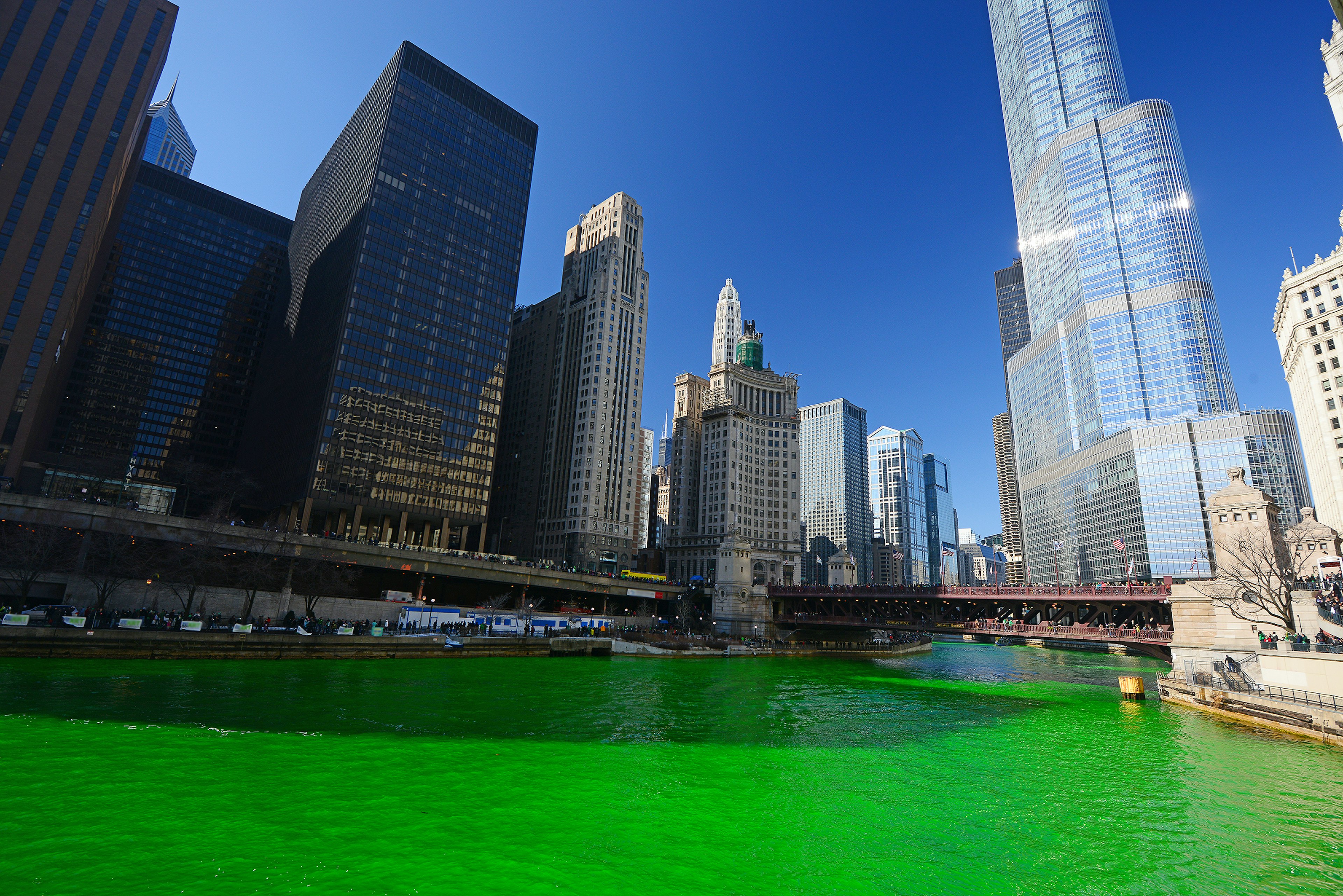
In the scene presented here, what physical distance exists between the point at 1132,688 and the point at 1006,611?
39.3m

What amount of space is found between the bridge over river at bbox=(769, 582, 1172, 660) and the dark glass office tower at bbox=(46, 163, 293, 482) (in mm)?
156614

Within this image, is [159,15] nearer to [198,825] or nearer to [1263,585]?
[198,825]

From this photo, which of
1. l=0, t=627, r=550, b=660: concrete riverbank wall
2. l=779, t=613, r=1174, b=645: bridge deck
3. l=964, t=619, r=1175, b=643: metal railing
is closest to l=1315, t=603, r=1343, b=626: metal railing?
l=779, t=613, r=1174, b=645: bridge deck

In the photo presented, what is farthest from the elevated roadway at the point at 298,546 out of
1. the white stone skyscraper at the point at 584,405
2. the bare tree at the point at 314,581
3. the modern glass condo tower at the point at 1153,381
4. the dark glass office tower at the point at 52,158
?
the modern glass condo tower at the point at 1153,381

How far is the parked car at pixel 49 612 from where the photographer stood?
4953 centimetres

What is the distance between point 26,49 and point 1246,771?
175 m

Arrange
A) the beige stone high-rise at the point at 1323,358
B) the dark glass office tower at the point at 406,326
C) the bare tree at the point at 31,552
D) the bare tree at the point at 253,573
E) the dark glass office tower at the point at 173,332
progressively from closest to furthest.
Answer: the bare tree at the point at 31,552 < the bare tree at the point at 253,573 < the beige stone high-rise at the point at 1323,358 < the dark glass office tower at the point at 406,326 < the dark glass office tower at the point at 173,332

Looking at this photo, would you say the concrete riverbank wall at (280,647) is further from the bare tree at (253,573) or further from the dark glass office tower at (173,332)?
the dark glass office tower at (173,332)

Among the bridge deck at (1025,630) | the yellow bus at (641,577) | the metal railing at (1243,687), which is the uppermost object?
the yellow bus at (641,577)

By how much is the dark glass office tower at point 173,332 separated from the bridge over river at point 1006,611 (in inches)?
6166

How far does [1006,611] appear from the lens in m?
95.2

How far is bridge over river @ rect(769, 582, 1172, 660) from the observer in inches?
3024

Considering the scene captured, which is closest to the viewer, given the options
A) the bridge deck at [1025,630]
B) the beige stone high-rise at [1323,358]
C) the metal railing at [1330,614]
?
the metal railing at [1330,614]

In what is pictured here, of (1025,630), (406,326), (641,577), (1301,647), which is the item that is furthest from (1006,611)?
(406,326)
